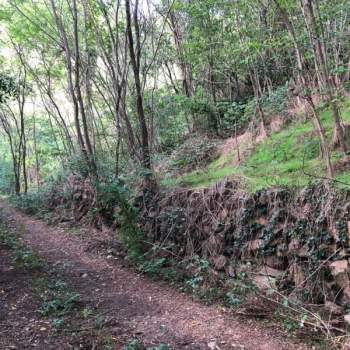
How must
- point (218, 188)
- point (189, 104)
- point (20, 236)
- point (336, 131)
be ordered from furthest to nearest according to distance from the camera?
point (189, 104), point (20, 236), point (218, 188), point (336, 131)

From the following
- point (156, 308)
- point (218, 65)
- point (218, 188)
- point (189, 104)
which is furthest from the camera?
point (218, 65)

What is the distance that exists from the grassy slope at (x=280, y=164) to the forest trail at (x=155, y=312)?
2.21m

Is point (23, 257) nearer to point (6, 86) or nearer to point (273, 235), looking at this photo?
point (6, 86)

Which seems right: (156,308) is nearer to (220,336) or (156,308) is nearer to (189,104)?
(220,336)

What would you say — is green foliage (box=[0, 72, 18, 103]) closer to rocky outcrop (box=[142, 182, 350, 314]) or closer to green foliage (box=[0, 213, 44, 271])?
green foliage (box=[0, 213, 44, 271])

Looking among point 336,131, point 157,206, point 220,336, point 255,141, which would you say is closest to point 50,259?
point 157,206

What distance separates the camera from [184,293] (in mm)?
5730

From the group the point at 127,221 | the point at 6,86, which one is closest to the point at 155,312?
the point at 127,221

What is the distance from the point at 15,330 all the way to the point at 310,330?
3.54m

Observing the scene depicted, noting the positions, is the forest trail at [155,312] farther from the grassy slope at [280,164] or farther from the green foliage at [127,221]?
the grassy slope at [280,164]

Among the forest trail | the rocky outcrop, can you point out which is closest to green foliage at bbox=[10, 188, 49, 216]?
the forest trail

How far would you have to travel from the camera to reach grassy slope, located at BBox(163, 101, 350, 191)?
5652mm

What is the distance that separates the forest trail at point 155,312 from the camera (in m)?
4.17

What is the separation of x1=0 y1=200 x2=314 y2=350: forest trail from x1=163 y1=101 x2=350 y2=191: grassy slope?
221cm
